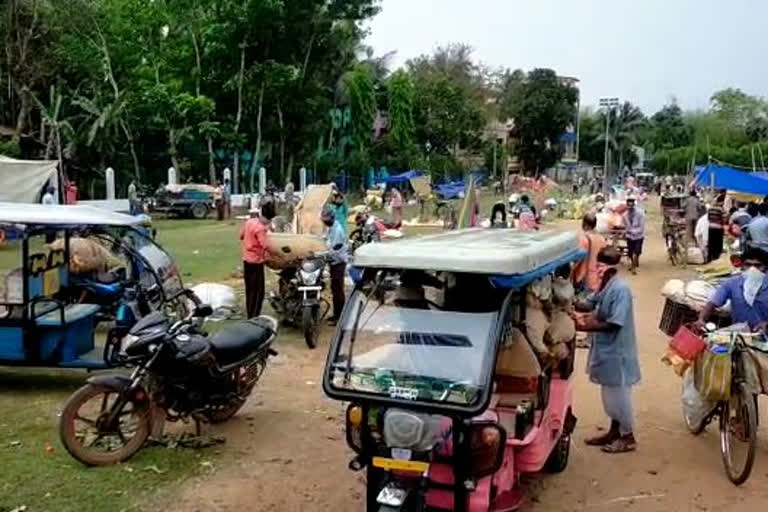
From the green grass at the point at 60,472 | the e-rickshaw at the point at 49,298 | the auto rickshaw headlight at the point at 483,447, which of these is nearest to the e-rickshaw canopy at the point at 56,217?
the e-rickshaw at the point at 49,298

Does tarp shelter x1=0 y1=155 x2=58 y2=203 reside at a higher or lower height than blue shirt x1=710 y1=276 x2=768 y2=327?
higher

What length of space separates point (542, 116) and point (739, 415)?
204 ft

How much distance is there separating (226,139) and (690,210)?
75.1ft

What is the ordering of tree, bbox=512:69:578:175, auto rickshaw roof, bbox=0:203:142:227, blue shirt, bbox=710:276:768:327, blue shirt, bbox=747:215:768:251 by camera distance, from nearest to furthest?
1. blue shirt, bbox=710:276:768:327
2. auto rickshaw roof, bbox=0:203:142:227
3. blue shirt, bbox=747:215:768:251
4. tree, bbox=512:69:578:175

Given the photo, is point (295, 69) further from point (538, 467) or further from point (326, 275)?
point (538, 467)

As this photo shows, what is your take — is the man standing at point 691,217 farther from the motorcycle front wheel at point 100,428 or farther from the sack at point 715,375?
the motorcycle front wheel at point 100,428

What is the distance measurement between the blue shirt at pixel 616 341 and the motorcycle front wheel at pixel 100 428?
3.38 m

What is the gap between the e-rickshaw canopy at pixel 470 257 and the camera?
4.37m

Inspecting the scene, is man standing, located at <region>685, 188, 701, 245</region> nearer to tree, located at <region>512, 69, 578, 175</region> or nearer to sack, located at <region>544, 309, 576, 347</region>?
sack, located at <region>544, 309, 576, 347</region>

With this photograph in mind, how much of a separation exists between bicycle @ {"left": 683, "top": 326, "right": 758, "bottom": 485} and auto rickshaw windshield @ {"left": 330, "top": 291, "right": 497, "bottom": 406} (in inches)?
101

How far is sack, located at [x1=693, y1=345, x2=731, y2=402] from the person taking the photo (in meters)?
6.07

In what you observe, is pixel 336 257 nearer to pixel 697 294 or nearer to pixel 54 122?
pixel 697 294

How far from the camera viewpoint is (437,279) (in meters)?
4.78

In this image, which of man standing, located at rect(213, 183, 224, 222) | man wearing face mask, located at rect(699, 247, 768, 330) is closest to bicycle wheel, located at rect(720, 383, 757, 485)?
man wearing face mask, located at rect(699, 247, 768, 330)
